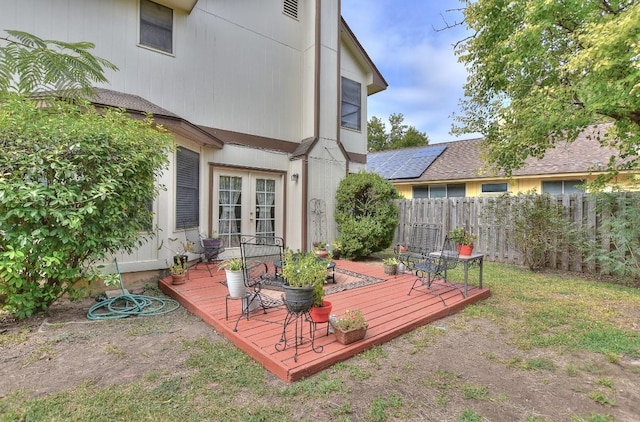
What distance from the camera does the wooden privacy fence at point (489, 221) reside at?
6.82 meters

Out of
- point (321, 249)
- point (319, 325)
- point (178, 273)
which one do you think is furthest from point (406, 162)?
point (319, 325)

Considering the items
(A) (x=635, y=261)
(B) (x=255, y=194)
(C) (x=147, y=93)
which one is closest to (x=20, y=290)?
(C) (x=147, y=93)

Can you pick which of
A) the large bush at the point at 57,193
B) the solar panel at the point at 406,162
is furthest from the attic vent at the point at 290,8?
the solar panel at the point at 406,162

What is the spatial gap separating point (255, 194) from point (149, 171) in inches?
142

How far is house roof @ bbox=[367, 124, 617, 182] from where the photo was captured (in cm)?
1205

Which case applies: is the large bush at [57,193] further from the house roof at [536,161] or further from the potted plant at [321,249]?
the house roof at [536,161]

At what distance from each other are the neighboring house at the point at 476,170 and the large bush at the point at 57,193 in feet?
24.1

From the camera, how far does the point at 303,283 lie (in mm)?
3100

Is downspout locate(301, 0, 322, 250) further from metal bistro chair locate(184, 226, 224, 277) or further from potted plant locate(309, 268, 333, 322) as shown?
potted plant locate(309, 268, 333, 322)

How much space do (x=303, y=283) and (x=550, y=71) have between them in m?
7.88

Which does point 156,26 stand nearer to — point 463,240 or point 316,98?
point 316,98

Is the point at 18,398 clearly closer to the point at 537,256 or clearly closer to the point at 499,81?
the point at 537,256

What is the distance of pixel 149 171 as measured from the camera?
430 cm

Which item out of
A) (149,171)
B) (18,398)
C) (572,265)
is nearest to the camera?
(18,398)
